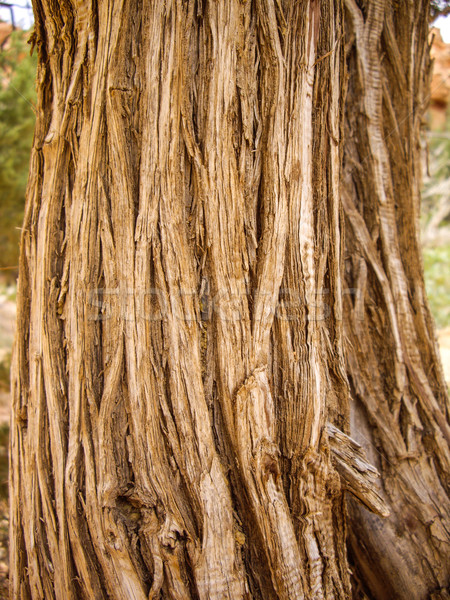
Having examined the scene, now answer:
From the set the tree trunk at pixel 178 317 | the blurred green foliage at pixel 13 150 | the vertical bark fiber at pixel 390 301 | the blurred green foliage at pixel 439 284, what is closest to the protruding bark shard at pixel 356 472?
the tree trunk at pixel 178 317

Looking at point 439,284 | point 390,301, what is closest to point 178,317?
point 390,301

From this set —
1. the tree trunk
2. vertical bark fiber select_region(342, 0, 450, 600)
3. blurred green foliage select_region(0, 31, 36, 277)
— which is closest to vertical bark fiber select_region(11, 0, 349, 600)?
the tree trunk

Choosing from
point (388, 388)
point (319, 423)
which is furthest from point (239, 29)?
point (388, 388)

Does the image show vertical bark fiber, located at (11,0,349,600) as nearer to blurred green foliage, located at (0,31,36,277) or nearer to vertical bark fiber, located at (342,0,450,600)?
vertical bark fiber, located at (342,0,450,600)

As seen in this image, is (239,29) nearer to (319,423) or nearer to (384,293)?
(384,293)

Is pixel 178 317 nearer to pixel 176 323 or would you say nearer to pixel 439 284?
pixel 176 323

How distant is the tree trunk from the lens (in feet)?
5.64

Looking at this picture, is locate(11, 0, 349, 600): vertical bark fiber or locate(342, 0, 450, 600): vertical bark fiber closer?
locate(11, 0, 349, 600): vertical bark fiber

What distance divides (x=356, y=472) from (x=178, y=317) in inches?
36.4

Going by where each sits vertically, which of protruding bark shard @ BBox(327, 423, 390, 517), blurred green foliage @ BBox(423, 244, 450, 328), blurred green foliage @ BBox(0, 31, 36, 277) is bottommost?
protruding bark shard @ BBox(327, 423, 390, 517)

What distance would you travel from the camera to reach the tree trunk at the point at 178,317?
172cm

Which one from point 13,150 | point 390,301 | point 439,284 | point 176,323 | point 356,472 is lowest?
point 356,472

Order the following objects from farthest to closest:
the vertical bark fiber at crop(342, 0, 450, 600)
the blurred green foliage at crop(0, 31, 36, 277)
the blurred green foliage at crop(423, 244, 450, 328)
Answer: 1. the blurred green foliage at crop(423, 244, 450, 328)
2. the blurred green foliage at crop(0, 31, 36, 277)
3. the vertical bark fiber at crop(342, 0, 450, 600)

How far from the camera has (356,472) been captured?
182cm
